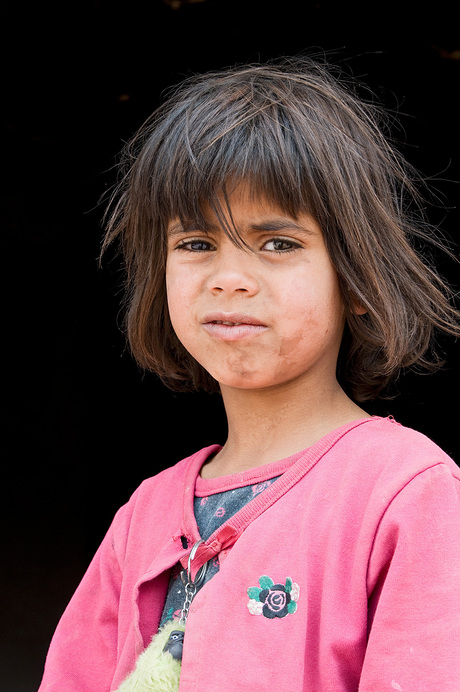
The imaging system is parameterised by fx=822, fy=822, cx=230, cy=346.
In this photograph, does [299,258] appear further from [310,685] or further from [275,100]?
[310,685]

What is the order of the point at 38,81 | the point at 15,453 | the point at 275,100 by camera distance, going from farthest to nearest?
the point at 15,453 → the point at 38,81 → the point at 275,100

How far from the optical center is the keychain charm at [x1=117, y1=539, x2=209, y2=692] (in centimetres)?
92

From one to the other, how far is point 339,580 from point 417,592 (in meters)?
0.09

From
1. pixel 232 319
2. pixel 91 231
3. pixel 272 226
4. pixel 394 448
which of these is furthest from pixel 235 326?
pixel 91 231

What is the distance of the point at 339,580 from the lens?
2.82 ft

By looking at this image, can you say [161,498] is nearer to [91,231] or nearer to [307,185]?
[307,185]

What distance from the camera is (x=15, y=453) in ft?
8.01

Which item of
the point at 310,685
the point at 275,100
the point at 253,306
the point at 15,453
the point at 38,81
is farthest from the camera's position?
the point at 15,453

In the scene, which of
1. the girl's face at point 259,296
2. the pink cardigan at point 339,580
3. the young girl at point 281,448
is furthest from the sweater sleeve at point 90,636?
the girl's face at point 259,296

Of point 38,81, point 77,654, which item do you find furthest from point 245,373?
point 38,81

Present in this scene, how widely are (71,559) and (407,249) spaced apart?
1.72 meters

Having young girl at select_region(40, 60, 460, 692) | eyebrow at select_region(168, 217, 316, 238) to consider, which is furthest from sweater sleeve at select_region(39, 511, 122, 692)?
eyebrow at select_region(168, 217, 316, 238)

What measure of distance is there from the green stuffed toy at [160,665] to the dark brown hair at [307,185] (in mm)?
466

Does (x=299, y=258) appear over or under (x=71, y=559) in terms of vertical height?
over
